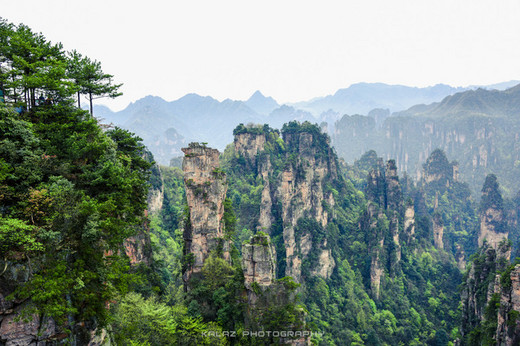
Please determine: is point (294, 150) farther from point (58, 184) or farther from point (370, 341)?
point (58, 184)

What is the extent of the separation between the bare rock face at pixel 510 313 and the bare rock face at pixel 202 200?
24.8 meters

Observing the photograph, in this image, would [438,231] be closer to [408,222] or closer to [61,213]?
[408,222]

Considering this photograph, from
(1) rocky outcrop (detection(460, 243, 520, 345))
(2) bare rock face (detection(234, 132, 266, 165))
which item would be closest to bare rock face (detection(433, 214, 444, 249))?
(1) rocky outcrop (detection(460, 243, 520, 345))

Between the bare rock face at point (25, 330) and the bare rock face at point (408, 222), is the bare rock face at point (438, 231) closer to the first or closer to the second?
the bare rock face at point (408, 222)

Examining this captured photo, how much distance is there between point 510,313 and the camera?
22.1 m

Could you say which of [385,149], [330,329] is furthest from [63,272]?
[385,149]

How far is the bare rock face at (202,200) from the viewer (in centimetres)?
2861

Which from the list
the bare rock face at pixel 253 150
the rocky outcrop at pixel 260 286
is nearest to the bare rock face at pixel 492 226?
the bare rock face at pixel 253 150

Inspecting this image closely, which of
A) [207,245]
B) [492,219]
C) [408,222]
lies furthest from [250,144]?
[492,219]

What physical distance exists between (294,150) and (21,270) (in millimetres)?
64254

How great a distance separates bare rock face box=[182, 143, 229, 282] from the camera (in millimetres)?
28609

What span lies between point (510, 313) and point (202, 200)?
28.3 meters

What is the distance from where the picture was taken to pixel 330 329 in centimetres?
4059

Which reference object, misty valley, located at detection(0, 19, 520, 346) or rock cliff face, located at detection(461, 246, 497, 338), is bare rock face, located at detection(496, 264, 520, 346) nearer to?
misty valley, located at detection(0, 19, 520, 346)
